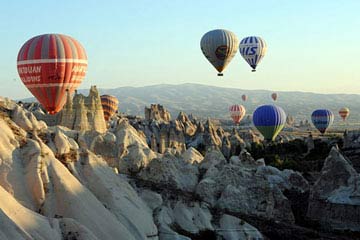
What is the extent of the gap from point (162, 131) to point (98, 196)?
38486 mm

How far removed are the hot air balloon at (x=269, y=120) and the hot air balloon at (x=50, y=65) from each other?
2817 centimetres

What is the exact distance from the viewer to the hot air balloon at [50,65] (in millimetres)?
31000

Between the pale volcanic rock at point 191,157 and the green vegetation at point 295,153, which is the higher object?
the pale volcanic rock at point 191,157

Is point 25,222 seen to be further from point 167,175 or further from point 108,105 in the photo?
point 108,105

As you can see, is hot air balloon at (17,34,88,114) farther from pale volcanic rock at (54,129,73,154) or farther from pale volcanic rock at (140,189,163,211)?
pale volcanic rock at (54,129,73,154)

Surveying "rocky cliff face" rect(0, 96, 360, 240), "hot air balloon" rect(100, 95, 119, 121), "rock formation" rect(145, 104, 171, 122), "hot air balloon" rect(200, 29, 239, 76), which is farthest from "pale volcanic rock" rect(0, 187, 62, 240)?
"rock formation" rect(145, 104, 171, 122)

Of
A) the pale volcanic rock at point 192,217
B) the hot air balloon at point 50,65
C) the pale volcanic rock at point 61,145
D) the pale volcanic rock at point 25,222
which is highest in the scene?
the hot air balloon at point 50,65

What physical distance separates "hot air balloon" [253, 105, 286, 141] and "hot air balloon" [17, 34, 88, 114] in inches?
1109

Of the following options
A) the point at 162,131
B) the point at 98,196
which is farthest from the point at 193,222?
the point at 162,131

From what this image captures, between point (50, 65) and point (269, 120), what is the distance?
30550mm

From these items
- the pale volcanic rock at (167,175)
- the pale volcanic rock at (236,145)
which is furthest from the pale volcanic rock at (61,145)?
the pale volcanic rock at (236,145)

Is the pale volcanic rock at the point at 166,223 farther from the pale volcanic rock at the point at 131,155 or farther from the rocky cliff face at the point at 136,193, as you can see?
the pale volcanic rock at the point at 131,155

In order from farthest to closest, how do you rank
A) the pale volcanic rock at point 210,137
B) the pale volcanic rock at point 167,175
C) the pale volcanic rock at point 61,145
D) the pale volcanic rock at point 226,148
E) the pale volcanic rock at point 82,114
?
1. the pale volcanic rock at point 210,137
2. the pale volcanic rock at point 226,148
3. the pale volcanic rock at point 82,114
4. the pale volcanic rock at point 167,175
5. the pale volcanic rock at point 61,145

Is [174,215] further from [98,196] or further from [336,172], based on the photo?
[336,172]
